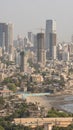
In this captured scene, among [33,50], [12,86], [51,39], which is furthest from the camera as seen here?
[33,50]

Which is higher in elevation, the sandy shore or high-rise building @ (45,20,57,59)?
high-rise building @ (45,20,57,59)

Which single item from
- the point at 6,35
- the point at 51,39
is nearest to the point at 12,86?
the point at 51,39

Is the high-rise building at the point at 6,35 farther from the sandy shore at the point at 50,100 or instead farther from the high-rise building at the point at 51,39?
the sandy shore at the point at 50,100

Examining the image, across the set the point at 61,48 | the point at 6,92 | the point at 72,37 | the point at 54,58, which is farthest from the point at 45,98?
the point at 72,37

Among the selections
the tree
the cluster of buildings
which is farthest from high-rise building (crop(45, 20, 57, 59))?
the tree

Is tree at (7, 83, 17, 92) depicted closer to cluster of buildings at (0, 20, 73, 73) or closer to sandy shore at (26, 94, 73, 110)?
sandy shore at (26, 94, 73, 110)

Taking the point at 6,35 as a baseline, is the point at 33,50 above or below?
below

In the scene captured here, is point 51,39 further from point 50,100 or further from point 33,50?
point 50,100

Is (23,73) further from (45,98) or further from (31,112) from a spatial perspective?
(31,112)
